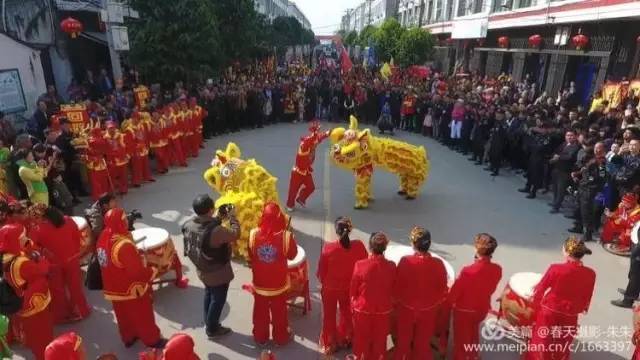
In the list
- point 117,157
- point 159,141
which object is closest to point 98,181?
point 117,157

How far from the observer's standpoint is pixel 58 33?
13.6 meters

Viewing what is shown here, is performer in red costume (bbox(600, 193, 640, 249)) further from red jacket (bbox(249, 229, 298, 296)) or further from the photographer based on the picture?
the photographer

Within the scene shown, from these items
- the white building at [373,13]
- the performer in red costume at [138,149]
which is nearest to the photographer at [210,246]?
the performer in red costume at [138,149]

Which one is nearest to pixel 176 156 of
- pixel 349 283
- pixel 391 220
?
pixel 391 220

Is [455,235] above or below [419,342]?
below

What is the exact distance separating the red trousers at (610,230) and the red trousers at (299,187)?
462 cm

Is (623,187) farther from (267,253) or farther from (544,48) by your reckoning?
(544,48)

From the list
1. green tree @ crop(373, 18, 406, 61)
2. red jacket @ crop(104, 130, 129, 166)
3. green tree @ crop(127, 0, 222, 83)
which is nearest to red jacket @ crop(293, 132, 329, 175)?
red jacket @ crop(104, 130, 129, 166)

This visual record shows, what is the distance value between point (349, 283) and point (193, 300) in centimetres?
212

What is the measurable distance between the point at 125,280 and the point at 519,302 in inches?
143

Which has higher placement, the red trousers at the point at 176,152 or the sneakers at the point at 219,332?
the red trousers at the point at 176,152

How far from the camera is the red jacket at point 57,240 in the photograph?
4.33 m

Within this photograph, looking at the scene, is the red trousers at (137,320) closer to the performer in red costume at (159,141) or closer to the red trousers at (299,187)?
the red trousers at (299,187)

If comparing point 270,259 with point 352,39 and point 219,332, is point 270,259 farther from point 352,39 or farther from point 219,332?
point 352,39
